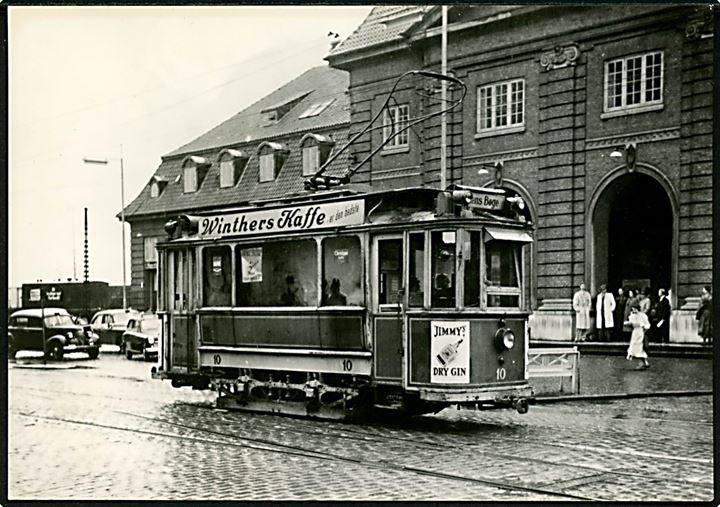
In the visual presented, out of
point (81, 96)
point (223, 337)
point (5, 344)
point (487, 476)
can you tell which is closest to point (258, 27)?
point (81, 96)

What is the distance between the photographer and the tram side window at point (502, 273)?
13.6 meters

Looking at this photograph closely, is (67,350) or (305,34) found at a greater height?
(305,34)

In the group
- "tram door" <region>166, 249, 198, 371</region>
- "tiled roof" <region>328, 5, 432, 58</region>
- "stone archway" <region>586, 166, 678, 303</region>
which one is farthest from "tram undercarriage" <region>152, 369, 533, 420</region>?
"tiled roof" <region>328, 5, 432, 58</region>

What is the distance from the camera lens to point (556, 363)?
18.6m

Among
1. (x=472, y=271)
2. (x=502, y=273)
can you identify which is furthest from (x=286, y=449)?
(x=502, y=273)

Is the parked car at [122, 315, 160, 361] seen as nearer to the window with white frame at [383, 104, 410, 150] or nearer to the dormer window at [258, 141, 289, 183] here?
the dormer window at [258, 141, 289, 183]

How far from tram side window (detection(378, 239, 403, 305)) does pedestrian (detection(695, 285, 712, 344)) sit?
392 inches

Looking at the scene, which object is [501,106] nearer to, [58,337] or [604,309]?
[604,309]

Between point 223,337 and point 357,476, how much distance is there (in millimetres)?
6187

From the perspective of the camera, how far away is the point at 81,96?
1263 centimetres

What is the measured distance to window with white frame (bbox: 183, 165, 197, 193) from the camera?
34062mm

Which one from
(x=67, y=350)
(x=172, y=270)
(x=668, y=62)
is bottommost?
(x=67, y=350)

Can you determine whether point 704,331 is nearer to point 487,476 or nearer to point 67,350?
point 487,476

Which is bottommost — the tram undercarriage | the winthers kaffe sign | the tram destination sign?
the tram undercarriage
